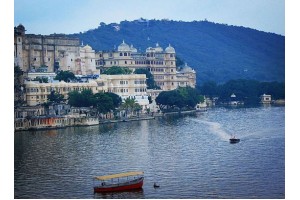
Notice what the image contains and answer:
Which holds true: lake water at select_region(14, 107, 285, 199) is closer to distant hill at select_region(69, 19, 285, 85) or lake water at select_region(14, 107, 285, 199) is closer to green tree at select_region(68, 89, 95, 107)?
green tree at select_region(68, 89, 95, 107)

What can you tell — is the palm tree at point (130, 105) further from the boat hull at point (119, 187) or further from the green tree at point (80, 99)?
the boat hull at point (119, 187)

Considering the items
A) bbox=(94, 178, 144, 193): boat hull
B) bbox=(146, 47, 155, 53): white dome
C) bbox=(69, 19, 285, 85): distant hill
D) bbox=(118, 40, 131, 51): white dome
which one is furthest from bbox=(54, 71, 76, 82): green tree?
bbox=(94, 178, 144, 193): boat hull

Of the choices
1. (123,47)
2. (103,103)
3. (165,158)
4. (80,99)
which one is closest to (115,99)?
(103,103)

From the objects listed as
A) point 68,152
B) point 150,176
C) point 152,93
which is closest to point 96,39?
point 152,93

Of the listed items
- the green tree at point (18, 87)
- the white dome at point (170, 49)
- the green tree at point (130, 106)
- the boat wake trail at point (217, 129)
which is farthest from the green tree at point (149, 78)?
the green tree at point (18, 87)

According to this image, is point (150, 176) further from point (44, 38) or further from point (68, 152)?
point (44, 38)

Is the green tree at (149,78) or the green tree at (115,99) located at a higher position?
the green tree at (149,78)
